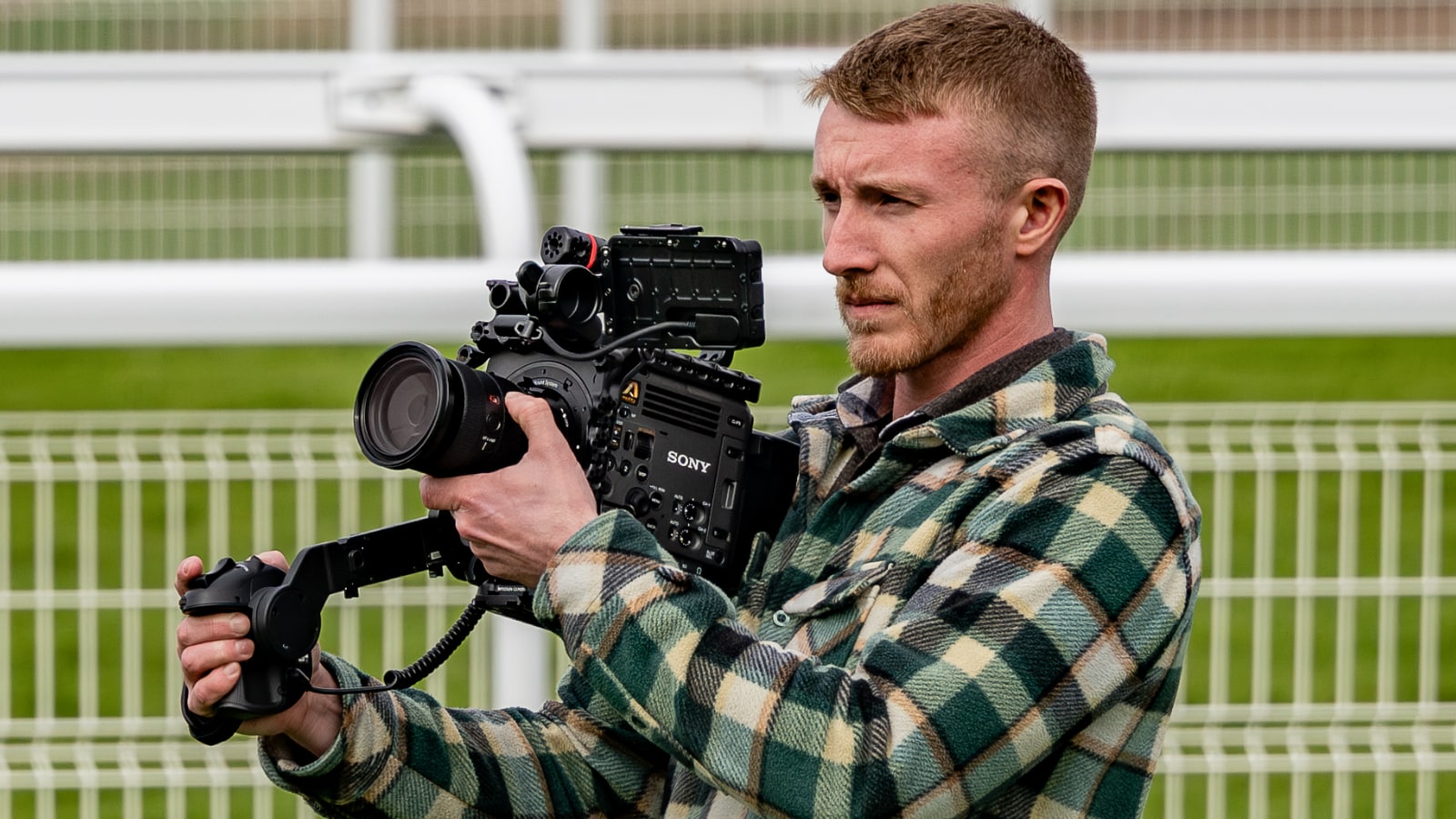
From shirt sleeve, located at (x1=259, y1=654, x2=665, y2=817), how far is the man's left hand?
0.92 feet

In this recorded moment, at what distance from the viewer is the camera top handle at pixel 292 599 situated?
1.82 m

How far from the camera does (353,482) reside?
3.03 meters

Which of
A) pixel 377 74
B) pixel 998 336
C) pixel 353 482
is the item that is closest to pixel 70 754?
pixel 353 482

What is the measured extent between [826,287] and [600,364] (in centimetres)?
74

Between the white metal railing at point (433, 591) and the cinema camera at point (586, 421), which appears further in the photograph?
the white metal railing at point (433, 591)

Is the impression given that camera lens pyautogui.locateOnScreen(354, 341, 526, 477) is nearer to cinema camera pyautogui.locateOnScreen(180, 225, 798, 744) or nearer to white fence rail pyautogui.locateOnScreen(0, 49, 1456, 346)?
cinema camera pyautogui.locateOnScreen(180, 225, 798, 744)

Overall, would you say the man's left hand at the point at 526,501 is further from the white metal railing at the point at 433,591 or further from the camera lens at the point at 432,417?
the white metal railing at the point at 433,591

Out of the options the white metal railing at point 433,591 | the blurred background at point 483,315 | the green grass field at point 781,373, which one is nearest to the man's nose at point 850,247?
the blurred background at point 483,315

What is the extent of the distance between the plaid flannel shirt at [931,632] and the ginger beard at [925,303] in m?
0.08

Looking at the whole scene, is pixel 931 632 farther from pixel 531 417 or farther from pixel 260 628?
pixel 260 628

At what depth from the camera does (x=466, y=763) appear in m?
2.07

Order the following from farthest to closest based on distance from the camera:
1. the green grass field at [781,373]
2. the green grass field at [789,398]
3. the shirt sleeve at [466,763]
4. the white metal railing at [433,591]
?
the green grass field at [781,373] → the green grass field at [789,398] → the white metal railing at [433,591] → the shirt sleeve at [466,763]

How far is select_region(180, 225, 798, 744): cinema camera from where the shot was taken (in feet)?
5.97

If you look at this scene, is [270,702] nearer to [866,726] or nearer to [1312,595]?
[866,726]
